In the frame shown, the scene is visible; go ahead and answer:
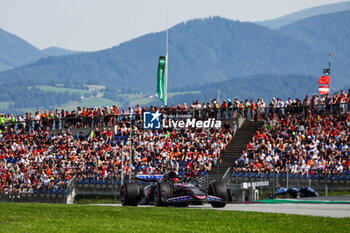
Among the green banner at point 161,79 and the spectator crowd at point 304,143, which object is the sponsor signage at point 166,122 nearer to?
the green banner at point 161,79

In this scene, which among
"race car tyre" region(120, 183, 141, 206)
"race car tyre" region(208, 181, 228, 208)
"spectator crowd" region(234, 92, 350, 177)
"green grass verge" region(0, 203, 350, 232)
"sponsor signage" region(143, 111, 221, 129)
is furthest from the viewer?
"sponsor signage" region(143, 111, 221, 129)

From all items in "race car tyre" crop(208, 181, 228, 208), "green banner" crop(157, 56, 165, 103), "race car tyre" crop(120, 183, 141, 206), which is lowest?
"race car tyre" crop(120, 183, 141, 206)

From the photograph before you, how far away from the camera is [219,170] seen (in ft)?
148

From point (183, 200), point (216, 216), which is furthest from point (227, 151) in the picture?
Result: point (216, 216)

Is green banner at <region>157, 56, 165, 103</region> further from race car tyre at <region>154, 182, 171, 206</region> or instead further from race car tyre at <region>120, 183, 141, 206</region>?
race car tyre at <region>154, 182, 171, 206</region>

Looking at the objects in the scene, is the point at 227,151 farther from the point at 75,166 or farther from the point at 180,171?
the point at 75,166

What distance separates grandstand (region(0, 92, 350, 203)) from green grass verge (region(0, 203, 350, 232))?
15682 mm

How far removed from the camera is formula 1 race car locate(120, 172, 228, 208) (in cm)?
2866

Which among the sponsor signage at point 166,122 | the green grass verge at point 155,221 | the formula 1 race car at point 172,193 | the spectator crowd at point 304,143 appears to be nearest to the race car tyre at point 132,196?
the formula 1 race car at point 172,193

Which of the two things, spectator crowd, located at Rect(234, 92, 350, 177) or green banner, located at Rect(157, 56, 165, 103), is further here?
green banner, located at Rect(157, 56, 165, 103)

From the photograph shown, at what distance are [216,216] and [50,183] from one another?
28.3m

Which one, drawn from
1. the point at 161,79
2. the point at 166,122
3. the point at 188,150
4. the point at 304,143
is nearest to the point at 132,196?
the point at 304,143

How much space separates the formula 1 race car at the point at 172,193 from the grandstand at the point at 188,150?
31.6 ft

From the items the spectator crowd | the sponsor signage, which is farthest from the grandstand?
the sponsor signage
